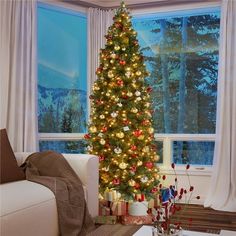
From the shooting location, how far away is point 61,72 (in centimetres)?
501

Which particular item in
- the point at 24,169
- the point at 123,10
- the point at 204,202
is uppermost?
the point at 123,10

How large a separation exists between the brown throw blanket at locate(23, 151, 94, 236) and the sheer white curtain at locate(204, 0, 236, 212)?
1.89 m

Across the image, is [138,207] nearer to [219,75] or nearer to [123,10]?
[219,75]

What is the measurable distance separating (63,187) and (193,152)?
2.43 m


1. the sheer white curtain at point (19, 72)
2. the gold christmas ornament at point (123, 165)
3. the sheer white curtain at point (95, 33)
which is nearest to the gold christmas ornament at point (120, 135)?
the gold christmas ornament at point (123, 165)

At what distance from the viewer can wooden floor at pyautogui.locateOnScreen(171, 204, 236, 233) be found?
11.2 feet

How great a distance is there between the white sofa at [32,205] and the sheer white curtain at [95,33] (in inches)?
83.3

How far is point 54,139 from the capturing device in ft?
15.8

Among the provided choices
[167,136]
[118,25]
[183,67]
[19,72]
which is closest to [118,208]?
[167,136]

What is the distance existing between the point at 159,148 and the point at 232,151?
1.04 metres

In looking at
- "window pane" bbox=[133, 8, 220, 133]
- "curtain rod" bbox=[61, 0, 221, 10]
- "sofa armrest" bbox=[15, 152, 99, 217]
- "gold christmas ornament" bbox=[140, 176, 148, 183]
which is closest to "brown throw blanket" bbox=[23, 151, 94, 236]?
"sofa armrest" bbox=[15, 152, 99, 217]

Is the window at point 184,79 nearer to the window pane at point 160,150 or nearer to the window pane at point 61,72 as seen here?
the window pane at point 160,150

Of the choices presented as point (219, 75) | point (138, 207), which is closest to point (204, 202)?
point (138, 207)

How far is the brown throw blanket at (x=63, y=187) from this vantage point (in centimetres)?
282
